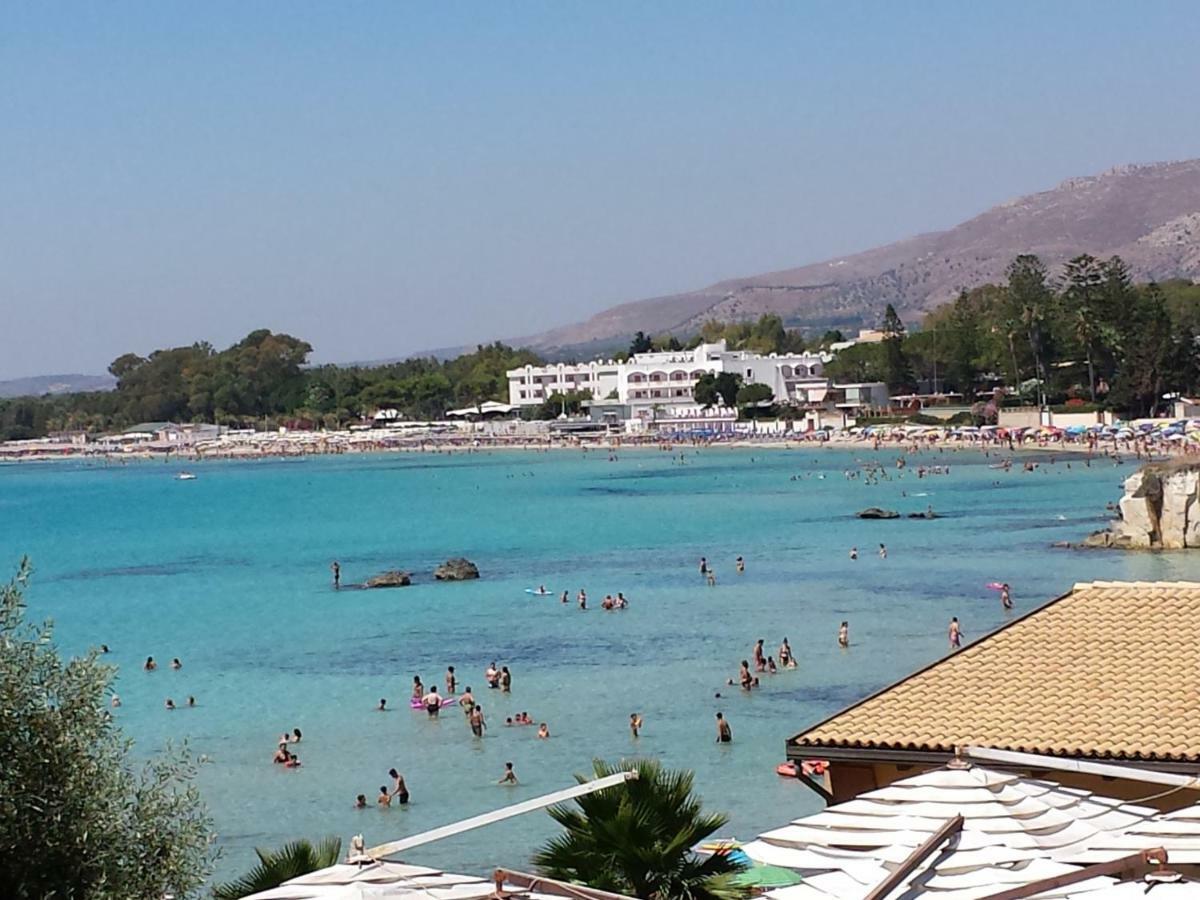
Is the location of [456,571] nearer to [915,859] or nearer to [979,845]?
[979,845]

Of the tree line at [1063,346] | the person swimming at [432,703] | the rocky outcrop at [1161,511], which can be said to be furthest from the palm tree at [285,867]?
the tree line at [1063,346]

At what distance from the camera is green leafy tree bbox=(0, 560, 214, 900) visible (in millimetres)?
9594

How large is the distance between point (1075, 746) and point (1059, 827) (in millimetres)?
2877

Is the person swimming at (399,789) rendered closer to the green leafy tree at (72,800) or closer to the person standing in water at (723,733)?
the person standing in water at (723,733)

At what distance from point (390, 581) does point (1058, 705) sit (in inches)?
1700

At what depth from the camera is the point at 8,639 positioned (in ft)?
35.9

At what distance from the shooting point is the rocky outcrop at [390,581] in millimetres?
54184

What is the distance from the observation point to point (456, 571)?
183 feet

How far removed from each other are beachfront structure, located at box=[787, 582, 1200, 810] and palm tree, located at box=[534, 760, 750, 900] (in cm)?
237

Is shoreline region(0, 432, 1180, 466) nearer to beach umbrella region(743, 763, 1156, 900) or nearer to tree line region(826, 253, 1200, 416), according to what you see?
tree line region(826, 253, 1200, 416)

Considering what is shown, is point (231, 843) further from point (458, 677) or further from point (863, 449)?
point (863, 449)

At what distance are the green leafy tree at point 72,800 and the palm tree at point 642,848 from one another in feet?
8.32

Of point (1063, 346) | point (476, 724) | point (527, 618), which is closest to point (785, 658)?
point (476, 724)

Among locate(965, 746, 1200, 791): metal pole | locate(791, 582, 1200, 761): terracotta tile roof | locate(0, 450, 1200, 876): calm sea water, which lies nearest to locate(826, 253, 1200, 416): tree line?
locate(0, 450, 1200, 876): calm sea water
